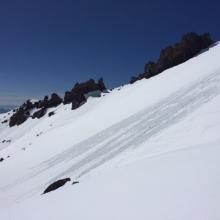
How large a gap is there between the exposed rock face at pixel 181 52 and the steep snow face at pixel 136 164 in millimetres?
15649

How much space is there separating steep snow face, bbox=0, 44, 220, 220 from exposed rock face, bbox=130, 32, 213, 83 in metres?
15.6

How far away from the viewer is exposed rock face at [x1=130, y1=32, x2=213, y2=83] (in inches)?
1951

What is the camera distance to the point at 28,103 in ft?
353

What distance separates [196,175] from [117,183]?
134 inches

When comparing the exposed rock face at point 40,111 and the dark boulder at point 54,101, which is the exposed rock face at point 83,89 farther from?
the exposed rock face at point 40,111

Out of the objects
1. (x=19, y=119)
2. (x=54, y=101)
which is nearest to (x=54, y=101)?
(x=54, y=101)

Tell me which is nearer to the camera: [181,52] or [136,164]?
[136,164]

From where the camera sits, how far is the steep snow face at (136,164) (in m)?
8.39

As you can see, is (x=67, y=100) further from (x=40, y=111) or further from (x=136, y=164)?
(x=136, y=164)

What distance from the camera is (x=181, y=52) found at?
49906mm

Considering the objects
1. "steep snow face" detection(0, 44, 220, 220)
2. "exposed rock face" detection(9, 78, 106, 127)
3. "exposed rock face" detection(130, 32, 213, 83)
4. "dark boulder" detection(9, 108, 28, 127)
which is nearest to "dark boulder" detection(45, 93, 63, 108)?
"exposed rock face" detection(9, 78, 106, 127)

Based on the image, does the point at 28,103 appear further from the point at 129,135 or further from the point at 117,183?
the point at 117,183

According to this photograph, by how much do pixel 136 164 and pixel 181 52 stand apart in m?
40.6

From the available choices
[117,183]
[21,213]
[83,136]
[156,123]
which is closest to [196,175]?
[117,183]
